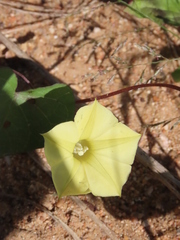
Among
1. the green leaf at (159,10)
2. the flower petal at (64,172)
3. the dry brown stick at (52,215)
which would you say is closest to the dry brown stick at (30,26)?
the green leaf at (159,10)

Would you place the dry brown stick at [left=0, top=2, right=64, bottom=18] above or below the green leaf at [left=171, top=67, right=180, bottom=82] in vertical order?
above

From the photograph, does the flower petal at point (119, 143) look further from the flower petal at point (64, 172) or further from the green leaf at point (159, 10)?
the green leaf at point (159, 10)

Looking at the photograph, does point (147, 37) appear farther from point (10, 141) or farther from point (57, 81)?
point (10, 141)

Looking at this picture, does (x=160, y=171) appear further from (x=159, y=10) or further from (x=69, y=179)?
(x=159, y=10)

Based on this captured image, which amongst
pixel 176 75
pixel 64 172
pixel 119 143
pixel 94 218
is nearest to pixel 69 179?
pixel 64 172

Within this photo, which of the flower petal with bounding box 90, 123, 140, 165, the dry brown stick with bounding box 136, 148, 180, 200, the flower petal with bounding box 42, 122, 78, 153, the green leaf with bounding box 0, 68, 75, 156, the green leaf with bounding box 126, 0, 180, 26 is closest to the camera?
the flower petal with bounding box 42, 122, 78, 153

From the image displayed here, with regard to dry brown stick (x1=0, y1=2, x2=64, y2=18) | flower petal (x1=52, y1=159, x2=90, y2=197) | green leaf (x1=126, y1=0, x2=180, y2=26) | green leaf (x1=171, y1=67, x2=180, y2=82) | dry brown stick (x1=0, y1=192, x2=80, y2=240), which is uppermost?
green leaf (x1=126, y1=0, x2=180, y2=26)

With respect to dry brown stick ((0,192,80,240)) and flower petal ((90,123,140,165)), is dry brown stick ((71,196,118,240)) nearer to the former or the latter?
dry brown stick ((0,192,80,240))

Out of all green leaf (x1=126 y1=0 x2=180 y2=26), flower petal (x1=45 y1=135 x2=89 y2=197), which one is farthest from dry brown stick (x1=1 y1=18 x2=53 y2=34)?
flower petal (x1=45 y1=135 x2=89 y2=197)

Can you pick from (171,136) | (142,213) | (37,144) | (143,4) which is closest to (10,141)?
(37,144)
